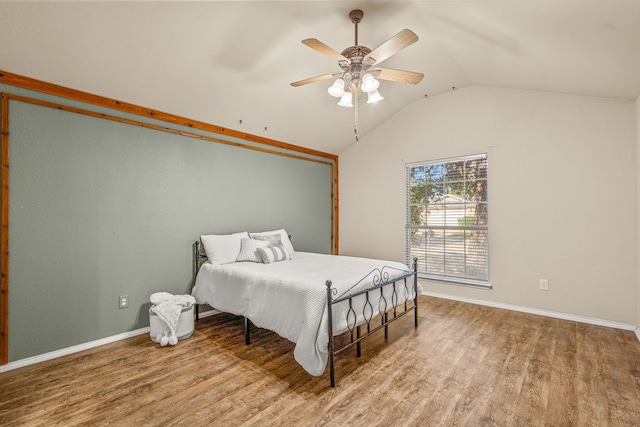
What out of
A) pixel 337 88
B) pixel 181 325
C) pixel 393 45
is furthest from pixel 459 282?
pixel 181 325

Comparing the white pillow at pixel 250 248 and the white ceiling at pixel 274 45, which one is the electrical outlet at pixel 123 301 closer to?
the white pillow at pixel 250 248

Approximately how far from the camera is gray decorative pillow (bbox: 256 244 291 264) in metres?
3.46

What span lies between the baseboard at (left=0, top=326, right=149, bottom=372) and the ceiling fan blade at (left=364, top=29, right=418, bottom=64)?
136 inches

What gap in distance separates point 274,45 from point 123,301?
2.96 m

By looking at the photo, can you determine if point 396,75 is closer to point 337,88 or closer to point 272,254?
point 337,88

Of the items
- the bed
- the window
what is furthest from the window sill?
the bed

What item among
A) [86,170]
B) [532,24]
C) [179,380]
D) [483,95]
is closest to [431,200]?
[483,95]

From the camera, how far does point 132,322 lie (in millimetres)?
3123

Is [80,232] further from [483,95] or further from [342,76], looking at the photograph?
[483,95]

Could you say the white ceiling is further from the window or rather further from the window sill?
the window sill

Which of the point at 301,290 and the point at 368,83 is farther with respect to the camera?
the point at 368,83

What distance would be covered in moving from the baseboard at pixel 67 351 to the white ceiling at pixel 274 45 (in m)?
2.38

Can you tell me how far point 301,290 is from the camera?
2.38 m

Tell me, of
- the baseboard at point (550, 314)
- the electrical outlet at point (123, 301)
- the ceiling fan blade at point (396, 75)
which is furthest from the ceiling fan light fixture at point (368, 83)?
the baseboard at point (550, 314)
